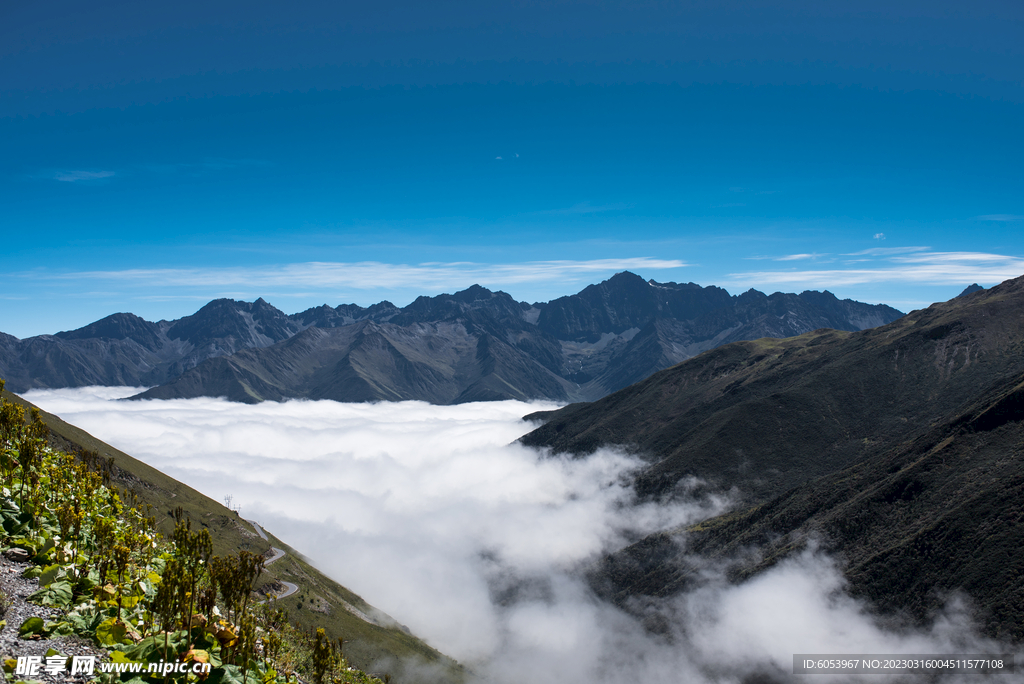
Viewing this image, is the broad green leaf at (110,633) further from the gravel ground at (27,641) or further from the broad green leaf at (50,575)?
the broad green leaf at (50,575)

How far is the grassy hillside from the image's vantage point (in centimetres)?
12045

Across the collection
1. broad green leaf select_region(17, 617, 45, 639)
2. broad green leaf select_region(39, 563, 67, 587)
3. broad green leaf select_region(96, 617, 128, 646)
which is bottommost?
broad green leaf select_region(96, 617, 128, 646)

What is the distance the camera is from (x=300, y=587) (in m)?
147

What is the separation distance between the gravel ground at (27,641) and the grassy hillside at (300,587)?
85.3 metres

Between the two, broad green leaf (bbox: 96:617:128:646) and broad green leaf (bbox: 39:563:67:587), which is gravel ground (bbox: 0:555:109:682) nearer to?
broad green leaf (bbox: 96:617:128:646)

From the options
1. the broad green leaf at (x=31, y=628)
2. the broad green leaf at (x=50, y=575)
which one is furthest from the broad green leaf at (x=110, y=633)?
the broad green leaf at (x=50, y=575)

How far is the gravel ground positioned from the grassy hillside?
280 ft

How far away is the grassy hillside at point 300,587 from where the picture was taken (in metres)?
120

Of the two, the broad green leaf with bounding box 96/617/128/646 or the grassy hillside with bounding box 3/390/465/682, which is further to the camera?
the grassy hillside with bounding box 3/390/465/682

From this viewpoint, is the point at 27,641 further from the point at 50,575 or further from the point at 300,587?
the point at 300,587

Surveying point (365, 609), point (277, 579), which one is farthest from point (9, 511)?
point (365, 609)

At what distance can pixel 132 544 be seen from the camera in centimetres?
2298

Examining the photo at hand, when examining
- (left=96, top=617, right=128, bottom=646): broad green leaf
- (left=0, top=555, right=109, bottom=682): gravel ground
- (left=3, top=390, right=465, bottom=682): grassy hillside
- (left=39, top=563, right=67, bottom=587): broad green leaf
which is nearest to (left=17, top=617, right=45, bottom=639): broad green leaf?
→ (left=0, top=555, right=109, bottom=682): gravel ground

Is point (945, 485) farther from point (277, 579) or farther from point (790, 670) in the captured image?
point (277, 579)
